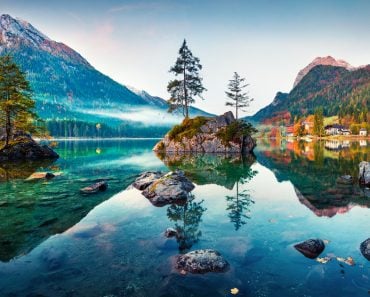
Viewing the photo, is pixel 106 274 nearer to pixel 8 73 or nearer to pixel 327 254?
pixel 327 254

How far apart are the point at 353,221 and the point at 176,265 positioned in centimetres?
1008

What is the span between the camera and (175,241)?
11477 millimetres

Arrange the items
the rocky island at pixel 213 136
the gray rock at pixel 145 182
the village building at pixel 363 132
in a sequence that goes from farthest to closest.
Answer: the village building at pixel 363 132 → the rocky island at pixel 213 136 → the gray rock at pixel 145 182

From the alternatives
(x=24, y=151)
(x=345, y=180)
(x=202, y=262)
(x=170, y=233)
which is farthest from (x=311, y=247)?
(x=24, y=151)

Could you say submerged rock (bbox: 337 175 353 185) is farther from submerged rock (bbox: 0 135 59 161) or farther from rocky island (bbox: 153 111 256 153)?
submerged rock (bbox: 0 135 59 161)

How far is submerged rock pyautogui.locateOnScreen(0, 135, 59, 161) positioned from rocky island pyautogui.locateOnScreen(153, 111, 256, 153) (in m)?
26.6

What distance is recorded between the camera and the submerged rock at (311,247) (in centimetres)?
1009

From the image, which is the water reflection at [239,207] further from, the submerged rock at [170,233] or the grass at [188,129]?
the grass at [188,129]

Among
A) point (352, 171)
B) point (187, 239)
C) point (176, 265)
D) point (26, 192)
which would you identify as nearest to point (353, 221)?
point (187, 239)

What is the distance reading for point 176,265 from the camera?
364 inches

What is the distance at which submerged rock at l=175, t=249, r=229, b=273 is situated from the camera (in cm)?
887

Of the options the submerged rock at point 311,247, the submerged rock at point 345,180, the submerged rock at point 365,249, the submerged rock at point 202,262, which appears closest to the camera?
the submerged rock at point 202,262

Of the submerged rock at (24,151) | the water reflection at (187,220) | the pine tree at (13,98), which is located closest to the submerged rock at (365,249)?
the water reflection at (187,220)

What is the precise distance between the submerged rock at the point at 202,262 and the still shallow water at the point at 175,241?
319mm
